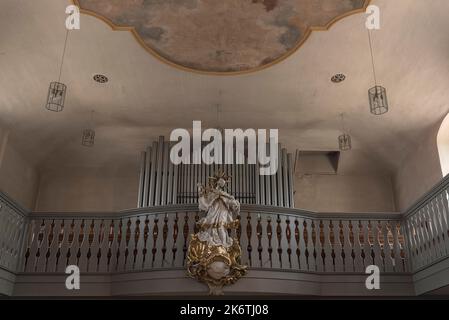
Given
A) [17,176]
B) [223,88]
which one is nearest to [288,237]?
[223,88]

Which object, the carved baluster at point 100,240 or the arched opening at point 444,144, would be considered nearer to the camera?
the carved baluster at point 100,240

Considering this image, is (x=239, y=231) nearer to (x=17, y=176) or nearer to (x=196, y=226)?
(x=196, y=226)

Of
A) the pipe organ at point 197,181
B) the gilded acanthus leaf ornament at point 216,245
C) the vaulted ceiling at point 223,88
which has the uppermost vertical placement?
the vaulted ceiling at point 223,88

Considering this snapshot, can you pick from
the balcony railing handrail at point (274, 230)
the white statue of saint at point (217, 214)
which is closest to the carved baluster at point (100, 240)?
the balcony railing handrail at point (274, 230)

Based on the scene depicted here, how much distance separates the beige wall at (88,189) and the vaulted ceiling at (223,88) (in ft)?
2.10

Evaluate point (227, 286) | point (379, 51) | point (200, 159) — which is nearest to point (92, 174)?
point (200, 159)

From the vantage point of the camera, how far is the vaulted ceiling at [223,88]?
8.30 meters

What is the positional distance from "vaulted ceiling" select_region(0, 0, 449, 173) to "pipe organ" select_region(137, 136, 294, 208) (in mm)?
999

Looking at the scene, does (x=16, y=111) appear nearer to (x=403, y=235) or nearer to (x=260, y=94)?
(x=260, y=94)

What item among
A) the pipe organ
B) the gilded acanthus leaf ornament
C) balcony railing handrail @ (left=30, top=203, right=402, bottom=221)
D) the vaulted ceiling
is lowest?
the gilded acanthus leaf ornament

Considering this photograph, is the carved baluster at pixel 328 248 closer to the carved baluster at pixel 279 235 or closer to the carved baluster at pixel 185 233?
the carved baluster at pixel 279 235

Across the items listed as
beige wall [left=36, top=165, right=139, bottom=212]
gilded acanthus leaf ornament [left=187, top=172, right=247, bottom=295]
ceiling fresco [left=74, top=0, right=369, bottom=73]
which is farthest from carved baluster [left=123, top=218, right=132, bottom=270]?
beige wall [left=36, top=165, right=139, bottom=212]

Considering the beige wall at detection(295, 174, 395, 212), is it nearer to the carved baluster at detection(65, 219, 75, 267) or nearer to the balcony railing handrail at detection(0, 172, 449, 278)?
the balcony railing handrail at detection(0, 172, 449, 278)

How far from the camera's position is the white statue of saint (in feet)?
28.7
